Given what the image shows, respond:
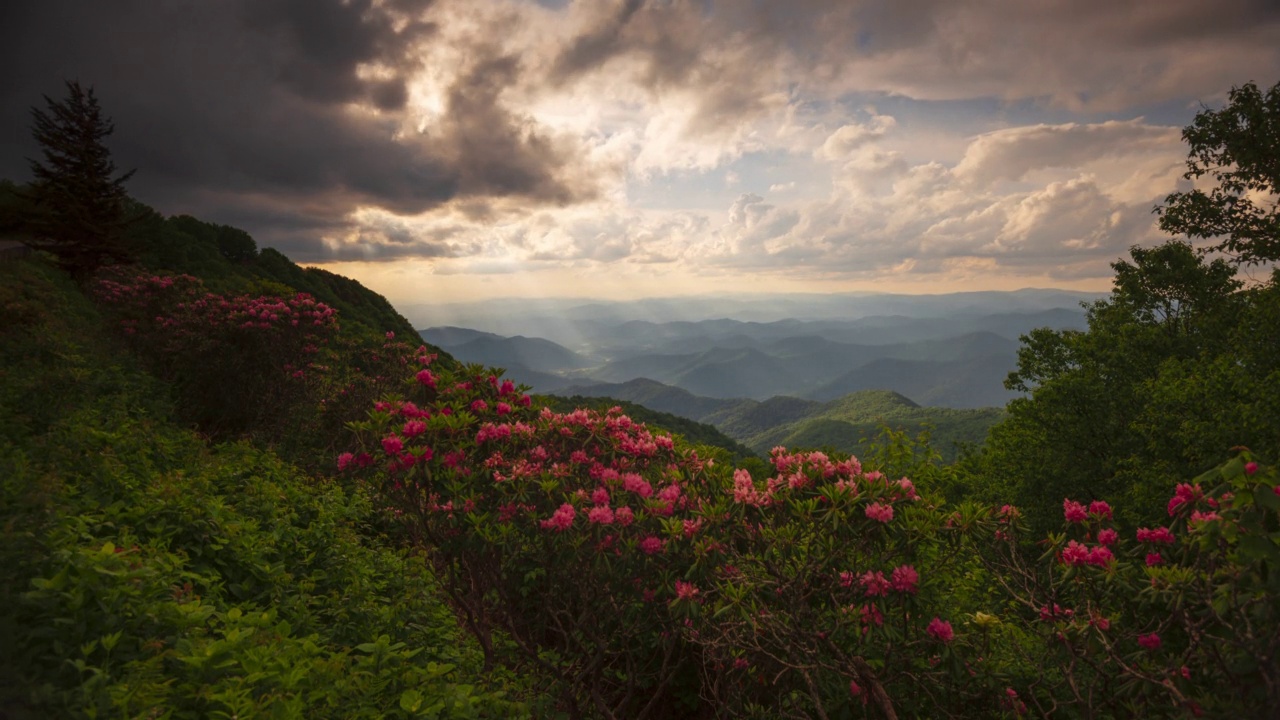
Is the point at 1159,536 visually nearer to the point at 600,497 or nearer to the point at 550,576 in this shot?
the point at 600,497

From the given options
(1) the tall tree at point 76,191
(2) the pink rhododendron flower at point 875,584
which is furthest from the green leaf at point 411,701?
(1) the tall tree at point 76,191

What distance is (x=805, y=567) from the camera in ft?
13.9

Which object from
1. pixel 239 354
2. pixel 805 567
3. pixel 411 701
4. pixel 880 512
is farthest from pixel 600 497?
pixel 239 354

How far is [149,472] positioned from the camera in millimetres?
6688

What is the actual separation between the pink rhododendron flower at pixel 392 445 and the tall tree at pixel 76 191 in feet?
72.4

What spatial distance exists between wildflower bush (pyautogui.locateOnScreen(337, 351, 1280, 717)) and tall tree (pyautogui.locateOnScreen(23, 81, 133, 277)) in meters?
21.5

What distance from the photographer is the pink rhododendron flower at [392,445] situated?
4.91m

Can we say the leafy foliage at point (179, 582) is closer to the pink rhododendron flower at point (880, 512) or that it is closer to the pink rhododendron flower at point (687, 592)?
the pink rhododendron flower at point (687, 592)

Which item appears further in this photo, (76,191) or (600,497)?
(76,191)

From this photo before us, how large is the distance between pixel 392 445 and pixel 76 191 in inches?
920

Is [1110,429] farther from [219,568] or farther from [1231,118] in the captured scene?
[219,568]

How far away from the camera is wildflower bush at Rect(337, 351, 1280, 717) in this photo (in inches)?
144

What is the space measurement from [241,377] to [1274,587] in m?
16.2

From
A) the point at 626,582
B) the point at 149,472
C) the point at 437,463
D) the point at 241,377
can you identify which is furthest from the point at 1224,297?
the point at 241,377
